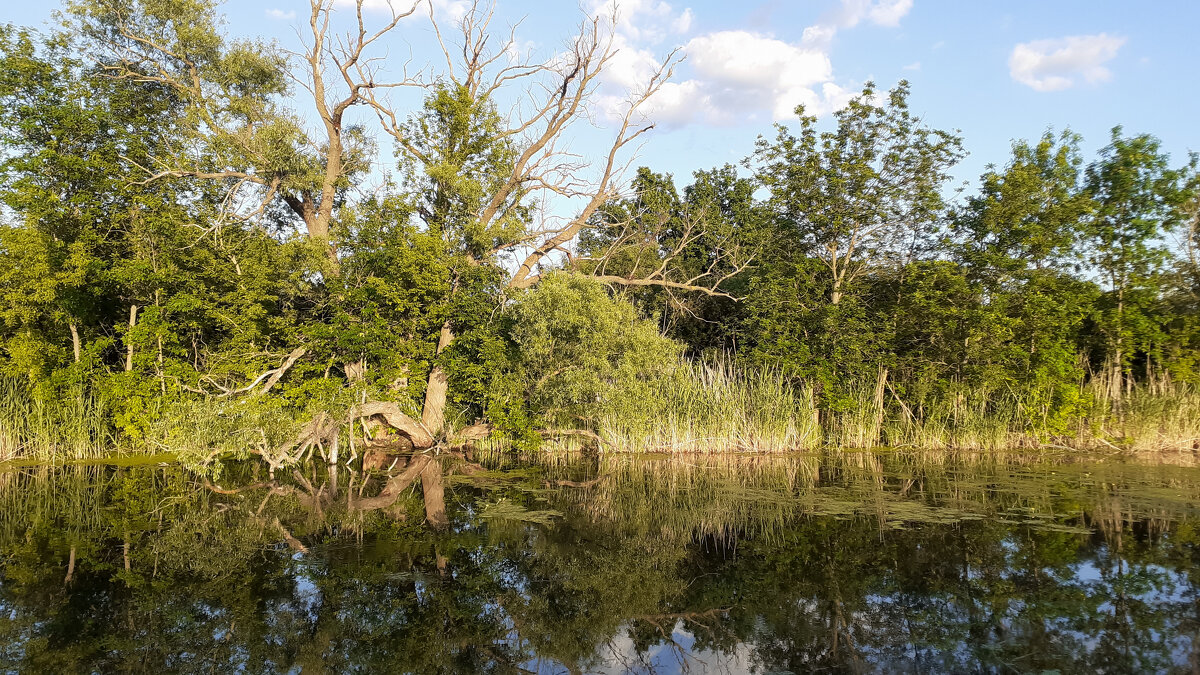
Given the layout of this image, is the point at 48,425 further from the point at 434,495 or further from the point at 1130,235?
the point at 1130,235

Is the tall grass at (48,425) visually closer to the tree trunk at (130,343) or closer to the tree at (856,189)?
the tree trunk at (130,343)

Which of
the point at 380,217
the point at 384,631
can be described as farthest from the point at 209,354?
the point at 384,631

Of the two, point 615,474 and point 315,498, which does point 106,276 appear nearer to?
point 315,498

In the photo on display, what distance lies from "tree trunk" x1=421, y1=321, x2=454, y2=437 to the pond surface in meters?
4.14

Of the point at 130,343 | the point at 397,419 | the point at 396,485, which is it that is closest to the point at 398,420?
the point at 397,419

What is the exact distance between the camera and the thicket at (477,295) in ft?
40.5

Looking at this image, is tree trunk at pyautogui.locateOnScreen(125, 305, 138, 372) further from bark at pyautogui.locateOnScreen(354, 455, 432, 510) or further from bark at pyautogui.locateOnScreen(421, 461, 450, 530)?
bark at pyautogui.locateOnScreen(421, 461, 450, 530)

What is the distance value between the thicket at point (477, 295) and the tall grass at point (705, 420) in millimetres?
69

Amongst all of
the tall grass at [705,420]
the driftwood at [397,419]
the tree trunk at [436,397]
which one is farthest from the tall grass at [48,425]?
the tall grass at [705,420]

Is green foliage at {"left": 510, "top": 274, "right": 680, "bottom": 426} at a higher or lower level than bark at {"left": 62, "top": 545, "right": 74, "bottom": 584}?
higher

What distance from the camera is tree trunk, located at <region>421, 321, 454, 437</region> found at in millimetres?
13969

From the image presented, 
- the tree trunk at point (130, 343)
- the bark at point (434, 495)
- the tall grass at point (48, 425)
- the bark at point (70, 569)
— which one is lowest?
the bark at point (70, 569)

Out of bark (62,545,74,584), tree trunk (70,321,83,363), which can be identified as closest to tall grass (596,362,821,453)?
bark (62,545,74,584)

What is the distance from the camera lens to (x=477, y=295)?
13.6 m
